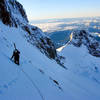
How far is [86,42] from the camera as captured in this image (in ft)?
222

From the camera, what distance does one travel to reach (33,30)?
4128cm

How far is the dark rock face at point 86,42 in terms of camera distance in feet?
209

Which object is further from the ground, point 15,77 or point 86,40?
point 15,77

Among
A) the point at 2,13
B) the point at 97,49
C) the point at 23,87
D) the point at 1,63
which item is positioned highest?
the point at 2,13

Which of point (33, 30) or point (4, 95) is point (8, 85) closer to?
point (4, 95)

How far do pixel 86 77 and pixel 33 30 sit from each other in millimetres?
21996

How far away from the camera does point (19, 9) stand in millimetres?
44875

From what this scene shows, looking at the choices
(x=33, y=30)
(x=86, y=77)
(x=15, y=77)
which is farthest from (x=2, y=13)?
(x=86, y=77)

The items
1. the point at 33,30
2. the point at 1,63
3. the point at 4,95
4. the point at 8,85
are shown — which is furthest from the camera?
the point at 33,30

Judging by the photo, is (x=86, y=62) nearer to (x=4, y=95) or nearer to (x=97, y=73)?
(x=97, y=73)

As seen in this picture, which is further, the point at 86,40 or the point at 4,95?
the point at 86,40

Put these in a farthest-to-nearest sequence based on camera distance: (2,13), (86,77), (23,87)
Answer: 1. (86,77)
2. (2,13)
3. (23,87)

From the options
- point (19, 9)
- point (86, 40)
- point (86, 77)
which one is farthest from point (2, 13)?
point (86, 40)

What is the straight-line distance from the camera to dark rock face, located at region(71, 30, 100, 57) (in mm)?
63706
